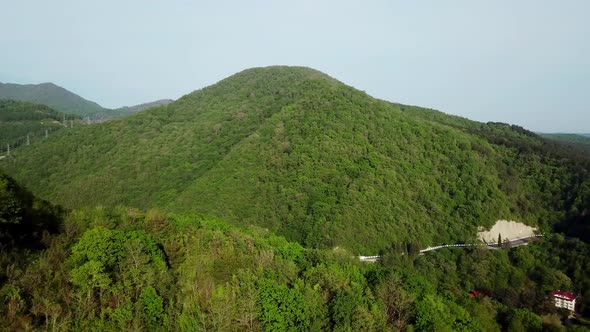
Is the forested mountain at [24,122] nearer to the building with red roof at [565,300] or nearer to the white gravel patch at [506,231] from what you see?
the white gravel patch at [506,231]

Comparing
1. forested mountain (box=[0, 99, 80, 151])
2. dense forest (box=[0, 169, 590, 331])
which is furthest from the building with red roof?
forested mountain (box=[0, 99, 80, 151])

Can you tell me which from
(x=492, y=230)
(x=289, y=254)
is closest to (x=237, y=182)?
(x=289, y=254)

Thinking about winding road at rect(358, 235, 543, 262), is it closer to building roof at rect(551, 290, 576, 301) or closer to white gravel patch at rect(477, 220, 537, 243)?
white gravel patch at rect(477, 220, 537, 243)

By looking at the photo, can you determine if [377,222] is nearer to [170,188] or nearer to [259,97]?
[170,188]

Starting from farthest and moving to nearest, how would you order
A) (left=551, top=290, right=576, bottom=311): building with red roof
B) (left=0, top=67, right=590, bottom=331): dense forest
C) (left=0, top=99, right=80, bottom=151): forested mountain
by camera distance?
(left=0, top=99, right=80, bottom=151): forested mountain < (left=551, top=290, right=576, bottom=311): building with red roof < (left=0, top=67, right=590, bottom=331): dense forest

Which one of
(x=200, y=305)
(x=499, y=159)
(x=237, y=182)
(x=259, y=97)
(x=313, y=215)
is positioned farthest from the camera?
(x=259, y=97)

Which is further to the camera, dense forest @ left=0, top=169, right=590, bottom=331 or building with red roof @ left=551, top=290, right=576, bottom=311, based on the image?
building with red roof @ left=551, top=290, right=576, bottom=311
